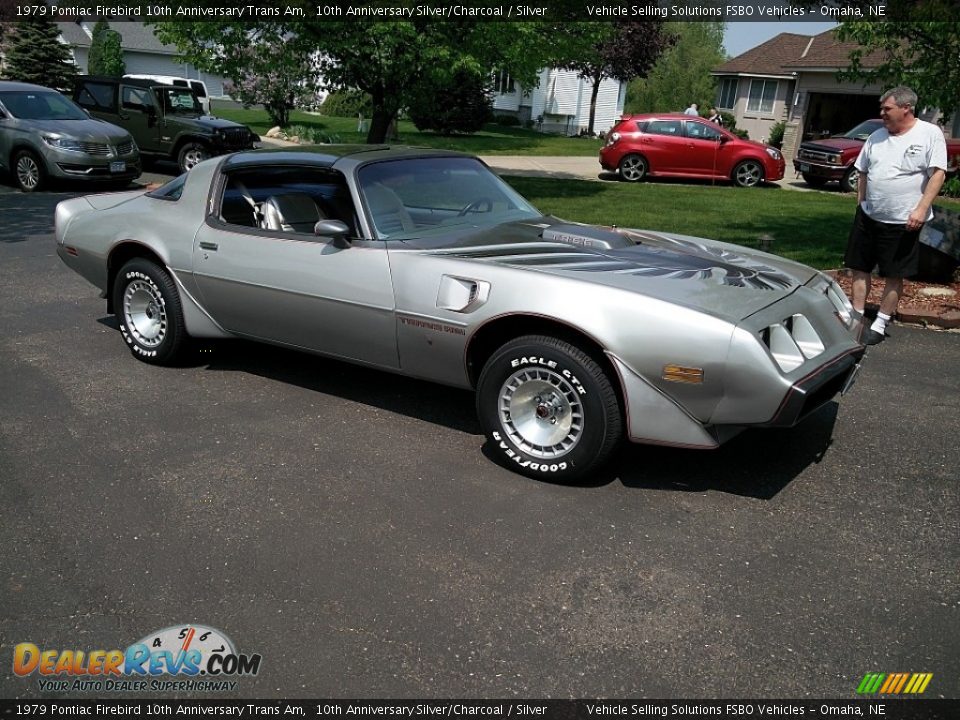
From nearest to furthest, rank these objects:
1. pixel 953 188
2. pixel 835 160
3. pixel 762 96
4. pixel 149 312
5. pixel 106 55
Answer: pixel 149 312 → pixel 953 188 → pixel 835 160 → pixel 762 96 → pixel 106 55

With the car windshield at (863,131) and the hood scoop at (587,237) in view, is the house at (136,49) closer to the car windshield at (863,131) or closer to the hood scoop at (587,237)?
the car windshield at (863,131)

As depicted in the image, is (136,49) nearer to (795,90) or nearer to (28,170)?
(795,90)

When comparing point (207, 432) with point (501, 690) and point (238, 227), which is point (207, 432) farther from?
point (501, 690)

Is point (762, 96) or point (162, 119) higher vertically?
point (762, 96)

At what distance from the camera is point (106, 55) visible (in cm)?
4578

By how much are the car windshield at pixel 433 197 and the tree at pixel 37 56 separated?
127 feet

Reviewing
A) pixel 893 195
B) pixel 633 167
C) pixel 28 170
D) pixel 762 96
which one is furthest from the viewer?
pixel 762 96

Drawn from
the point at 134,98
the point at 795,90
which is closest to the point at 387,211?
the point at 134,98

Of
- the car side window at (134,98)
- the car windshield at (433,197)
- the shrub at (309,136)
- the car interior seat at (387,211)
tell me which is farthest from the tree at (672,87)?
the car interior seat at (387,211)

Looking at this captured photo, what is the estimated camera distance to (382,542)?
3.79 metres

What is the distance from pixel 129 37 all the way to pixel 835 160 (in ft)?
155

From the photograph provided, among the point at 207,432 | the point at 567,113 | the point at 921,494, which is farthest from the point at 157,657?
the point at 567,113

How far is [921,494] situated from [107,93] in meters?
17.7

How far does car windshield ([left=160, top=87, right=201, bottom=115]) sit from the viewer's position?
1744cm
